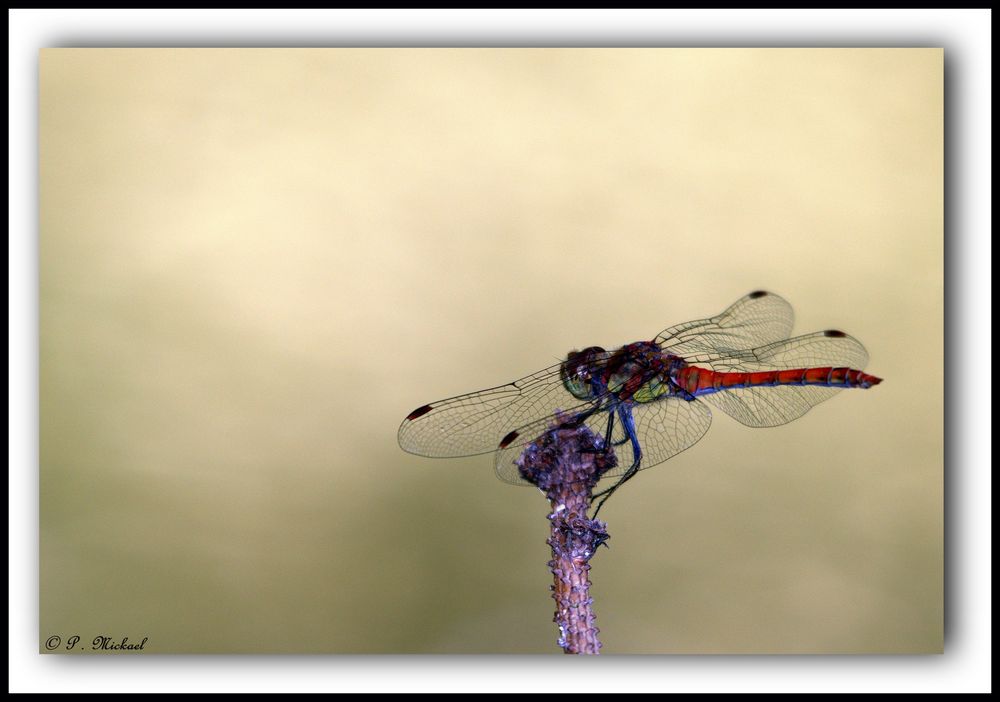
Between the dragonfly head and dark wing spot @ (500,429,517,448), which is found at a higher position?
the dragonfly head

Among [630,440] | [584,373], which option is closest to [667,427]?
[630,440]

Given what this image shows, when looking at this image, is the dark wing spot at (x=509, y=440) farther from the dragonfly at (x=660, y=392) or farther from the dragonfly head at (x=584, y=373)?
the dragonfly head at (x=584, y=373)

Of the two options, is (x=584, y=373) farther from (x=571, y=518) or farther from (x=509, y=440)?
(x=571, y=518)

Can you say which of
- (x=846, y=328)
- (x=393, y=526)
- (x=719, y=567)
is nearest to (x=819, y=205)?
(x=846, y=328)

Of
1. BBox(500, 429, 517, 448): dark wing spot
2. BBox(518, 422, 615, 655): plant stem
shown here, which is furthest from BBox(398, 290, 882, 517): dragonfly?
BBox(518, 422, 615, 655): plant stem

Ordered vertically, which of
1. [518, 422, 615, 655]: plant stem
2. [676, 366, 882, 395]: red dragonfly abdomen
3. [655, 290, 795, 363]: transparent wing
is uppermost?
[655, 290, 795, 363]: transparent wing

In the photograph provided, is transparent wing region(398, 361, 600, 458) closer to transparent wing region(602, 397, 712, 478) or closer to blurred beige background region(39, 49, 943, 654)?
transparent wing region(602, 397, 712, 478)

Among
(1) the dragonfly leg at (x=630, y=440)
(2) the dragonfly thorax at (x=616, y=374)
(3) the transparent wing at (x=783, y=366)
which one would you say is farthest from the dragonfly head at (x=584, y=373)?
(3) the transparent wing at (x=783, y=366)
